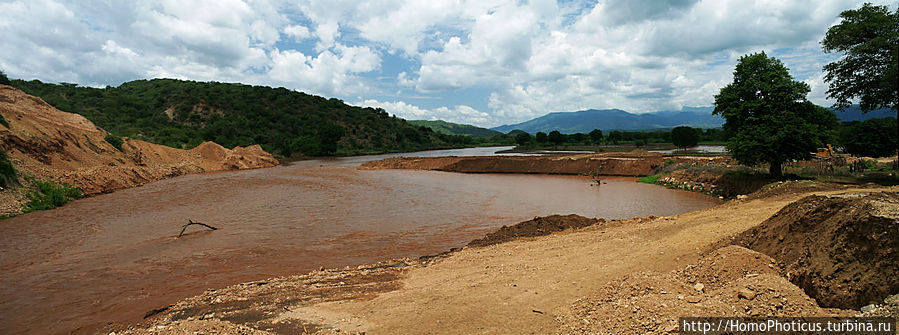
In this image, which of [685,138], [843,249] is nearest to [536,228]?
[843,249]

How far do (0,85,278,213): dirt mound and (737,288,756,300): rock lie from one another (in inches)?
952

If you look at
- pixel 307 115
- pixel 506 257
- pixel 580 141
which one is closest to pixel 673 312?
Result: pixel 506 257

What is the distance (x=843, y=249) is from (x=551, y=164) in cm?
2963

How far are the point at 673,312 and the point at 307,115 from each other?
300 feet

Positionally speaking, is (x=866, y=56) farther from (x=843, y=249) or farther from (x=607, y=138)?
(x=607, y=138)

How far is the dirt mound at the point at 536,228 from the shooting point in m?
10.1

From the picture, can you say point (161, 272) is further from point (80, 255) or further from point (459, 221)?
point (459, 221)

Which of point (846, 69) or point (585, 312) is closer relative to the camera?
point (585, 312)

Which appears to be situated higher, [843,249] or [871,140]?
[871,140]

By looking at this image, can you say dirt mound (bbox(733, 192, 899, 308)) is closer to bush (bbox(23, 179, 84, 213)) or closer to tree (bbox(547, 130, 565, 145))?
bush (bbox(23, 179, 84, 213))

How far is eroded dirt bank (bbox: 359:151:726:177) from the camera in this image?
28.9m

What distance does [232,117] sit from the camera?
7775 centimetres

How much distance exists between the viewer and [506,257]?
7.54m

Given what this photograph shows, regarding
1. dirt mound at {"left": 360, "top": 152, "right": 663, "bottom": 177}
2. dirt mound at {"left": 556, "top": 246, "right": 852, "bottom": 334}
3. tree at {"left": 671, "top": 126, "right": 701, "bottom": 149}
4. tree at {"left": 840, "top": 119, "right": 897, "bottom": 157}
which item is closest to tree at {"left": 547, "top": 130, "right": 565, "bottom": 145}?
tree at {"left": 671, "top": 126, "right": 701, "bottom": 149}
